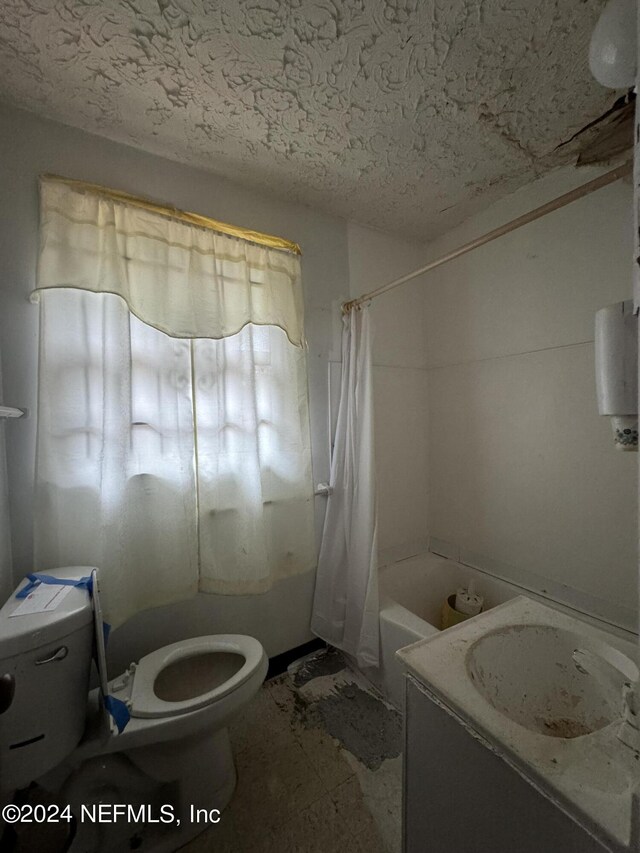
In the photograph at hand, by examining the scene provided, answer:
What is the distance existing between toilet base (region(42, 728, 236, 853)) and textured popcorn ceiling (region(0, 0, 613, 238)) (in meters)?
2.04

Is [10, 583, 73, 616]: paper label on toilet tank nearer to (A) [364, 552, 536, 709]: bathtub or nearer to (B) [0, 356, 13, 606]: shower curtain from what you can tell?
(B) [0, 356, 13, 606]: shower curtain

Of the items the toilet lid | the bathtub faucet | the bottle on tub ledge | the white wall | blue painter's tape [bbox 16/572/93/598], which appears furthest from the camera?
the white wall

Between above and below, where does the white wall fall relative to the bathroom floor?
above

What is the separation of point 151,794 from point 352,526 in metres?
1.15

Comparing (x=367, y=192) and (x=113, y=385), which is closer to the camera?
(x=113, y=385)

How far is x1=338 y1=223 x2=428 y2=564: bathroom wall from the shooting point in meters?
1.92

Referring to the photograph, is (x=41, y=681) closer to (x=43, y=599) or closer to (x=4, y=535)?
(x=43, y=599)

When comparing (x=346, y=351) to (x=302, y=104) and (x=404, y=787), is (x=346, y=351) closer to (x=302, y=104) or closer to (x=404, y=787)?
(x=302, y=104)

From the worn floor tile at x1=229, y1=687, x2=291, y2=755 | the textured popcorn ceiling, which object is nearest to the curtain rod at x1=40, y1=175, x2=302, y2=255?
the textured popcorn ceiling

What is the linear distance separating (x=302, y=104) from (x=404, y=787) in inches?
78.2

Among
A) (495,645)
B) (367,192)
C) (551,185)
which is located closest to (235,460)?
(495,645)

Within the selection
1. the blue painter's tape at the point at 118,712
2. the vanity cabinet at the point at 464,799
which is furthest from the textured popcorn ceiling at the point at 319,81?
the blue painter's tape at the point at 118,712

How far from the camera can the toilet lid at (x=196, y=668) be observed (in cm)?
110

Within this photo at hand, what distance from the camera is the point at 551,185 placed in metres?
1.51
